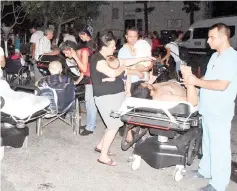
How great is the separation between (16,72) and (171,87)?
7.21 metres

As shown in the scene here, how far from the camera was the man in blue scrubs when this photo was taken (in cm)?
359

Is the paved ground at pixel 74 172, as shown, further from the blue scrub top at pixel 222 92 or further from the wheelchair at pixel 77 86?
the blue scrub top at pixel 222 92

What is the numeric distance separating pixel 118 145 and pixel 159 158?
5.42 feet

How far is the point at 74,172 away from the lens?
4.64 meters

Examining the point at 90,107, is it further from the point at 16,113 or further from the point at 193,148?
the point at 193,148

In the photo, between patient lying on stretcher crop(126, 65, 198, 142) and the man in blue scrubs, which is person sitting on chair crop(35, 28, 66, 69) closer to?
patient lying on stretcher crop(126, 65, 198, 142)

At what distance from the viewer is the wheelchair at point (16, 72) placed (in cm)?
1049

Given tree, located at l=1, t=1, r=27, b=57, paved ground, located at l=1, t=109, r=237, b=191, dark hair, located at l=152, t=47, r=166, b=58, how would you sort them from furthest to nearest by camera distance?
1. tree, located at l=1, t=1, r=27, b=57
2. dark hair, located at l=152, t=47, r=166, b=58
3. paved ground, located at l=1, t=109, r=237, b=191

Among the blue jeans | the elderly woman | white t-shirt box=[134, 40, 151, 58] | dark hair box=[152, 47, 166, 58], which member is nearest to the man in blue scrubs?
the elderly woman

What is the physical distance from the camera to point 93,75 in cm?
461

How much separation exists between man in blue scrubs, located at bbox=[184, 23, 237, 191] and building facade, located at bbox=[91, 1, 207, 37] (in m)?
30.3

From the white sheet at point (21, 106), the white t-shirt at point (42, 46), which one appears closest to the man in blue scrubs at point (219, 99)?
the white sheet at point (21, 106)

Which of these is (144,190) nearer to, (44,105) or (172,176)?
(172,176)

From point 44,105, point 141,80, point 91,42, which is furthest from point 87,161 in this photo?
point 91,42
